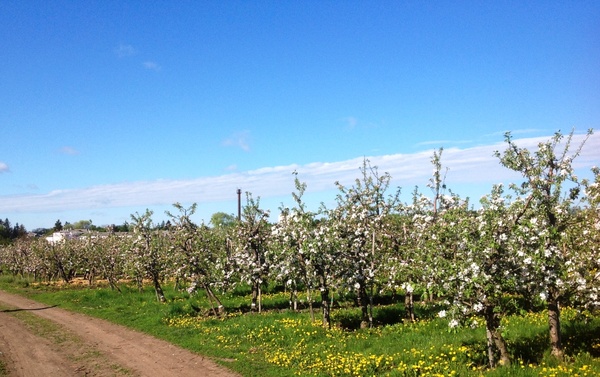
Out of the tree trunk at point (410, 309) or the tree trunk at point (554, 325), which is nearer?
the tree trunk at point (554, 325)

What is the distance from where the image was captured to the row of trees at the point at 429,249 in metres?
12.4

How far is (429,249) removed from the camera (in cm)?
1372

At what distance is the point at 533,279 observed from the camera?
41.0 feet

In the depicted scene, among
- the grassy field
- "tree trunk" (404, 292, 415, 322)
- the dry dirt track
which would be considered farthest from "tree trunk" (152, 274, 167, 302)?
"tree trunk" (404, 292, 415, 322)

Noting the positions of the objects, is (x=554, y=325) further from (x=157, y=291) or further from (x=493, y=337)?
(x=157, y=291)

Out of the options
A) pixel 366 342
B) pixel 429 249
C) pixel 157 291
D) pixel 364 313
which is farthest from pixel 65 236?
pixel 429 249

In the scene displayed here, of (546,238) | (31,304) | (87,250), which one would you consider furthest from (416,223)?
(87,250)

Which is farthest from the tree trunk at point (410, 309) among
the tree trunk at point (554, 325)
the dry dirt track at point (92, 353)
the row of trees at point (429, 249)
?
the dry dirt track at point (92, 353)

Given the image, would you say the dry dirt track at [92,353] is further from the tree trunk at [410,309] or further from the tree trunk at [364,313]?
the tree trunk at [410,309]

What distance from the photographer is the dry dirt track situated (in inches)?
674

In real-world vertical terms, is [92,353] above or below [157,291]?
below

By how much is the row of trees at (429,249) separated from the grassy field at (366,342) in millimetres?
904

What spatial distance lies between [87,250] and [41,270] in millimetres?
13289

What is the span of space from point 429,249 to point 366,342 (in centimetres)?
579
